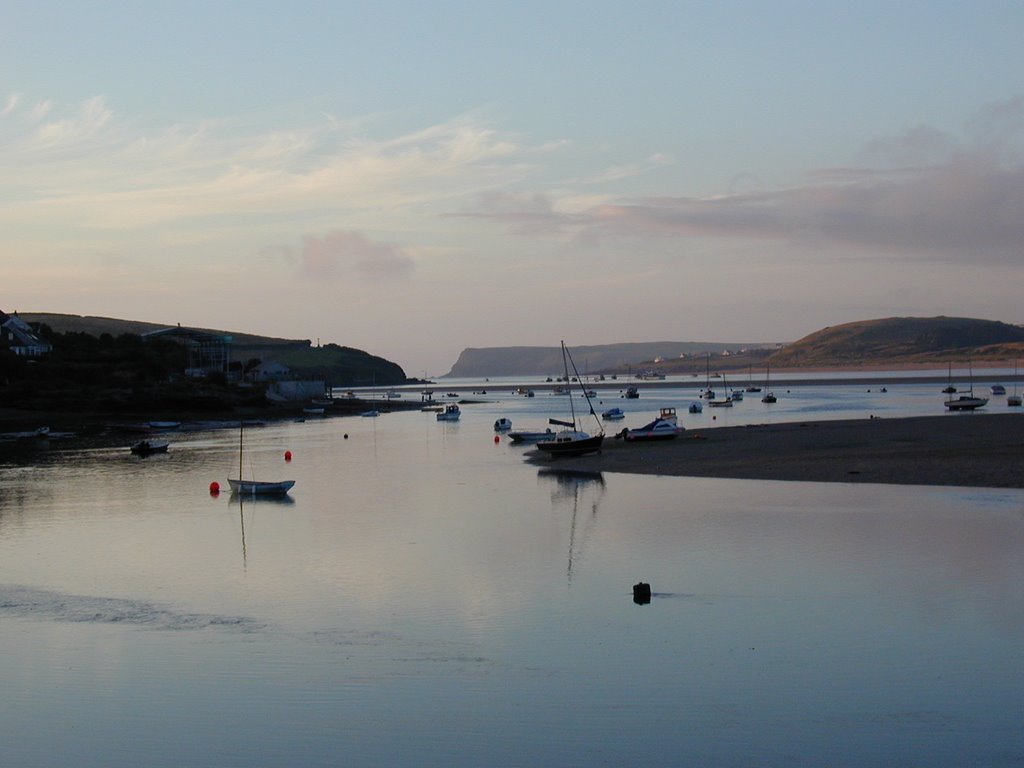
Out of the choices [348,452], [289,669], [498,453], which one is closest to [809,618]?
[289,669]

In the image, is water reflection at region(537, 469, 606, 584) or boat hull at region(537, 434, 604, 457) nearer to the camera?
water reflection at region(537, 469, 606, 584)

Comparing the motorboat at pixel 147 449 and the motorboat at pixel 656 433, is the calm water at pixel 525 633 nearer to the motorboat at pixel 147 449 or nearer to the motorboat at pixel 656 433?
the motorboat at pixel 656 433

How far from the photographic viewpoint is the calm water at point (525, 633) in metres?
13.7

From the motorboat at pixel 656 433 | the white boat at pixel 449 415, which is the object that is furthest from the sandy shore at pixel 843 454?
the white boat at pixel 449 415

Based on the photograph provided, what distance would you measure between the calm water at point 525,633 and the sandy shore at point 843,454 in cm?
364

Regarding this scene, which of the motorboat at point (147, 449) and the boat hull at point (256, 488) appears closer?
the boat hull at point (256, 488)

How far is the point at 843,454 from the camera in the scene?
47.6 m

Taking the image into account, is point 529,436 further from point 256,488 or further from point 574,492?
point 256,488

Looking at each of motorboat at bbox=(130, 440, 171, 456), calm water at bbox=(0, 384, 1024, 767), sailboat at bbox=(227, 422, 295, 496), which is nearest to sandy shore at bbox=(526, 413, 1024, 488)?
calm water at bbox=(0, 384, 1024, 767)

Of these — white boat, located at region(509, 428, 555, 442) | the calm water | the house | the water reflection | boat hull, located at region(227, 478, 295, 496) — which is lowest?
the calm water

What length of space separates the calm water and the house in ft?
304

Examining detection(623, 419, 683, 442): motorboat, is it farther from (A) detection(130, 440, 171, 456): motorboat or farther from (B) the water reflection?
(A) detection(130, 440, 171, 456): motorboat

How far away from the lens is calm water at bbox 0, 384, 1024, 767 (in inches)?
539

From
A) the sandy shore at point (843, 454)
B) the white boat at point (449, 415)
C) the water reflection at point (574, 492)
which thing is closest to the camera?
the water reflection at point (574, 492)
